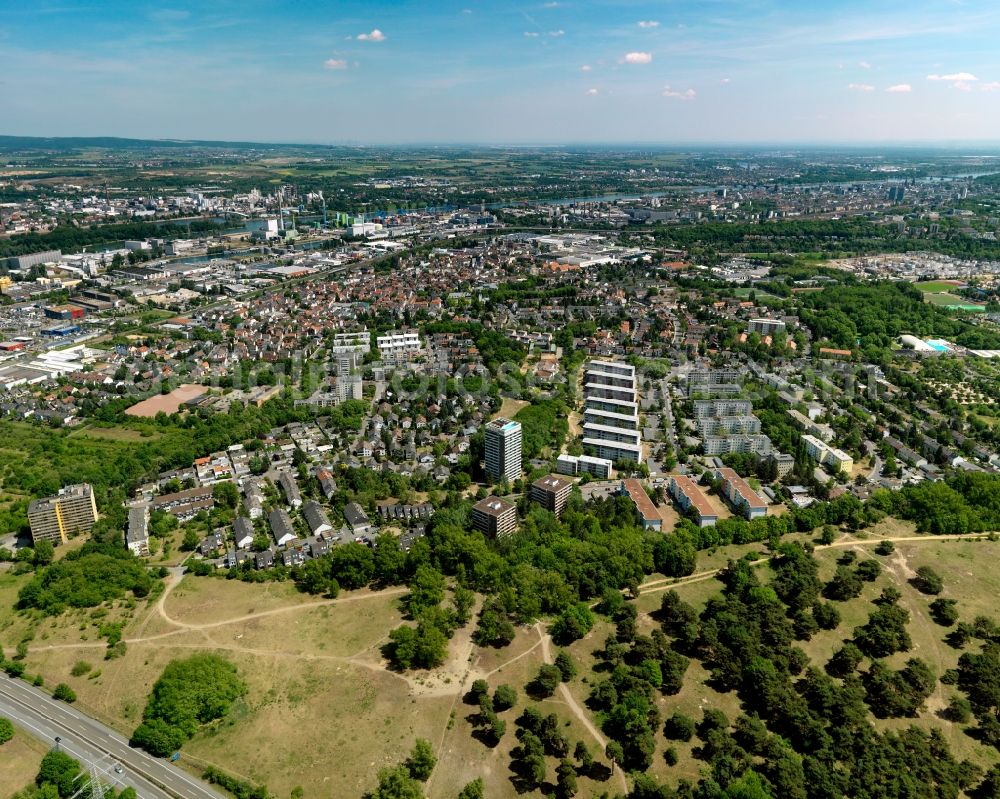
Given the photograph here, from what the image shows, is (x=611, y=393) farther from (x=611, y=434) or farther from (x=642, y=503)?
(x=642, y=503)

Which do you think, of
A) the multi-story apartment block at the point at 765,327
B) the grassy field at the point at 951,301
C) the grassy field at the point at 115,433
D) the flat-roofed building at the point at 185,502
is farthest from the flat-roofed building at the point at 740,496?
the grassy field at the point at 951,301

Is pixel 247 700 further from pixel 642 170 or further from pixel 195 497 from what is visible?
pixel 642 170

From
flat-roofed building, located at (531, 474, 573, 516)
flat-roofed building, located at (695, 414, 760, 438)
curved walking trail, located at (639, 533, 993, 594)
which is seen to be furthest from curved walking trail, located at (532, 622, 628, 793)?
flat-roofed building, located at (695, 414, 760, 438)

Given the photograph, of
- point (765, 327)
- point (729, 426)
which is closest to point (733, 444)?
point (729, 426)

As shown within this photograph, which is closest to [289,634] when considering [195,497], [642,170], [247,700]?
[247,700]

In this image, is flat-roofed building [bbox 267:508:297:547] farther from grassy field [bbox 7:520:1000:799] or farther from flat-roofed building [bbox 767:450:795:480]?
flat-roofed building [bbox 767:450:795:480]
